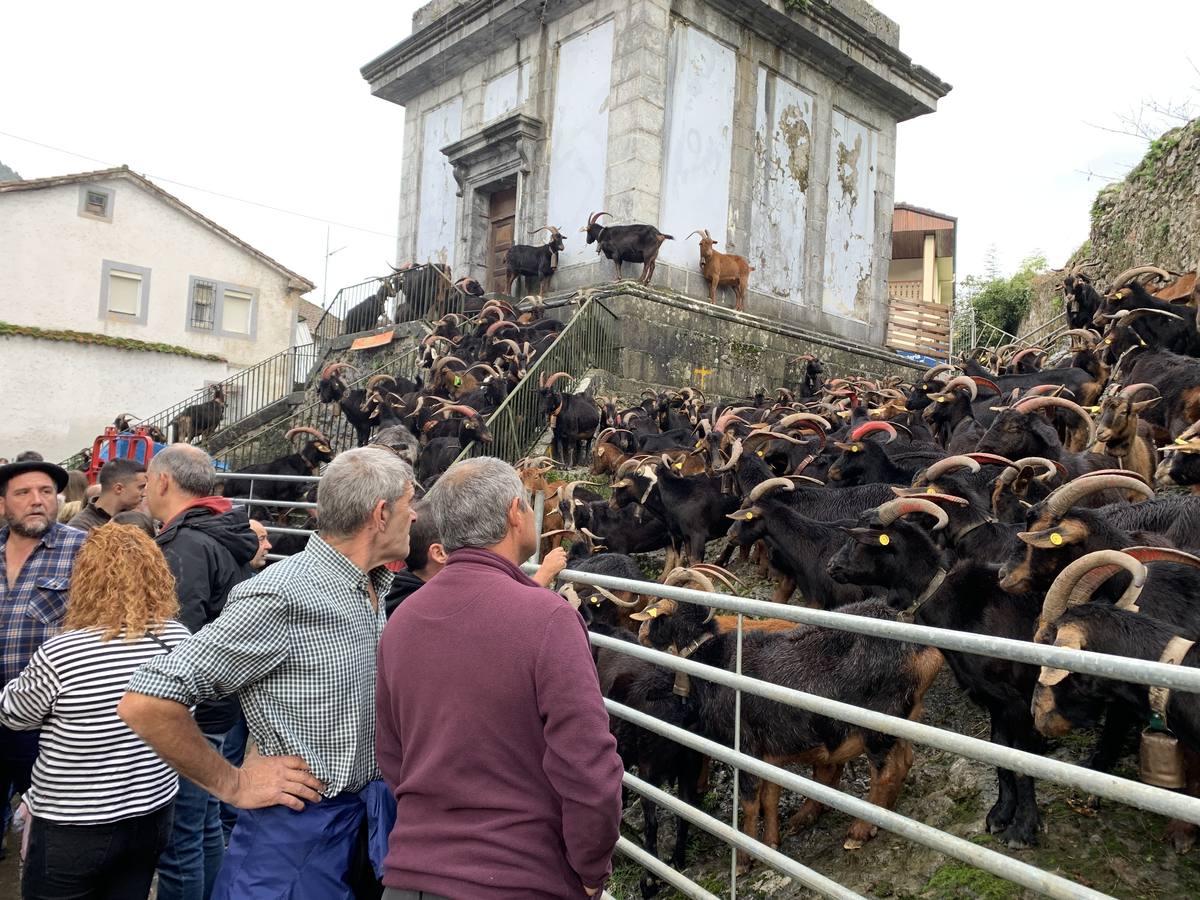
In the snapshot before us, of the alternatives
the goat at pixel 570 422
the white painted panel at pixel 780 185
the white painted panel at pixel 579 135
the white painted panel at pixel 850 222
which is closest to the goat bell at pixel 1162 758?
the goat at pixel 570 422

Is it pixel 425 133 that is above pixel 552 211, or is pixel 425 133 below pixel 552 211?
above

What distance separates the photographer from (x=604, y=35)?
701 inches

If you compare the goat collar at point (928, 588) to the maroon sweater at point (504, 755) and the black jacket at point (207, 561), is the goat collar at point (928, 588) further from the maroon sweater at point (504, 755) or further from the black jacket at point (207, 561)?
the black jacket at point (207, 561)

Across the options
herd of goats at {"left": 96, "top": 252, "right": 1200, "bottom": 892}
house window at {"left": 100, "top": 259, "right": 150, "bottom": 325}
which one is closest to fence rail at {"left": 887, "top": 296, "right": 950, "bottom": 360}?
herd of goats at {"left": 96, "top": 252, "right": 1200, "bottom": 892}

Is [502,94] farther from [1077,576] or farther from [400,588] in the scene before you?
[1077,576]

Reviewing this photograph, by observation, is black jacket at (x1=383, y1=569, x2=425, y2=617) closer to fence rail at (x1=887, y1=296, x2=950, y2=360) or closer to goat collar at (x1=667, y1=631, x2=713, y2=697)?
goat collar at (x1=667, y1=631, x2=713, y2=697)

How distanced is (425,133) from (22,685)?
2213 centimetres

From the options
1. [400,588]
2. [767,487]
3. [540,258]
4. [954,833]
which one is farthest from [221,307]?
[954,833]

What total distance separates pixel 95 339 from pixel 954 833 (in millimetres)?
30395

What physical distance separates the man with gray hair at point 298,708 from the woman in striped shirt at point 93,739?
2.09 feet

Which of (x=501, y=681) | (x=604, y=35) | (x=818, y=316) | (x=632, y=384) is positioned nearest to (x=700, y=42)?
(x=604, y=35)

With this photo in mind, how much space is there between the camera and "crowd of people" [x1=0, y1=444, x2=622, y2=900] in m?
2.15

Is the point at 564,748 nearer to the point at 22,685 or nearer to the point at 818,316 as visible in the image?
the point at 22,685

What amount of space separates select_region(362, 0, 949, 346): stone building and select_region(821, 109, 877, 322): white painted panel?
5 cm
